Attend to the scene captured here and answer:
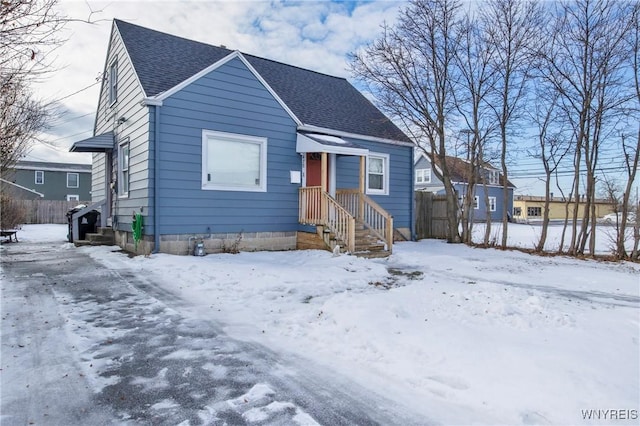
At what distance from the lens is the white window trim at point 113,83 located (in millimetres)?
11360

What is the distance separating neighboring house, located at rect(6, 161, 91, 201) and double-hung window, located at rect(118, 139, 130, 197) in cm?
2793

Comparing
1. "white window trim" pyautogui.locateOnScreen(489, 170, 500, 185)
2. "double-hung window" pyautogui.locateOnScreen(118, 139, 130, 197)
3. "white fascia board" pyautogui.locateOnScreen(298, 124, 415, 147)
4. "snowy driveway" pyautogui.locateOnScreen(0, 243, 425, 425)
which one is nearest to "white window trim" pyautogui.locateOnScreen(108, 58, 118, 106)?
"double-hung window" pyautogui.locateOnScreen(118, 139, 130, 197)

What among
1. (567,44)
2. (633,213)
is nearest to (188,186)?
(567,44)

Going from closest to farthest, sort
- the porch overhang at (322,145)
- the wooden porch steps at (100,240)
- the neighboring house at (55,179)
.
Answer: the porch overhang at (322,145)
the wooden porch steps at (100,240)
the neighboring house at (55,179)

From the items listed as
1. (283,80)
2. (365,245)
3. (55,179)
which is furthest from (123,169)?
(55,179)

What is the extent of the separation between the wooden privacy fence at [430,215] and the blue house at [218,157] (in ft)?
9.83

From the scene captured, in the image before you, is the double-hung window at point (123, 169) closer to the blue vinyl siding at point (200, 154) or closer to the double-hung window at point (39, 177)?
the blue vinyl siding at point (200, 154)

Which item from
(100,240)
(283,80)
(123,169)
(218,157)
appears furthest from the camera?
(283,80)

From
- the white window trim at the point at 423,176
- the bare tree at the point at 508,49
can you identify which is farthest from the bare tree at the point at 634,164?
the white window trim at the point at 423,176

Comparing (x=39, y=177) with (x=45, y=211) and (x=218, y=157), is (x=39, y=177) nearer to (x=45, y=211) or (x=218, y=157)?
(x=45, y=211)

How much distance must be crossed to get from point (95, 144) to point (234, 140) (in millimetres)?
4309

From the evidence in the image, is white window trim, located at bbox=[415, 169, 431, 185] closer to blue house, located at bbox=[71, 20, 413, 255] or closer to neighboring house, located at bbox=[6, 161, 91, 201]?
blue house, located at bbox=[71, 20, 413, 255]

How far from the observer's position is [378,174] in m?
13.1

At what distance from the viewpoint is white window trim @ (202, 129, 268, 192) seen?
30.6 ft
